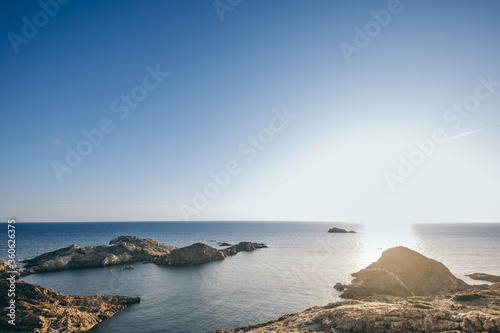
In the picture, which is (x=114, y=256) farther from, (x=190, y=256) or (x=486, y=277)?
(x=486, y=277)

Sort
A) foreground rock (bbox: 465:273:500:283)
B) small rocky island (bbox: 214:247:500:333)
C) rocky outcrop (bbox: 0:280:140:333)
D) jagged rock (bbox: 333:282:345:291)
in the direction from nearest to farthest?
small rocky island (bbox: 214:247:500:333)
rocky outcrop (bbox: 0:280:140:333)
jagged rock (bbox: 333:282:345:291)
foreground rock (bbox: 465:273:500:283)

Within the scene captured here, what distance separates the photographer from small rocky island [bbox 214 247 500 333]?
21.0 meters

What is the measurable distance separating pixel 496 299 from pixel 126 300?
6678 cm

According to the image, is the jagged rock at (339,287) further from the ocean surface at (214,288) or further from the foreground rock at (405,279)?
the ocean surface at (214,288)

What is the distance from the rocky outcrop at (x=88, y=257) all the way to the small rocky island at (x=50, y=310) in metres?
46.5

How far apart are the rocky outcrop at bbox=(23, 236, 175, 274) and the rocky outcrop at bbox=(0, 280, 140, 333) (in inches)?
1830

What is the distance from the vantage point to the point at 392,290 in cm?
4706

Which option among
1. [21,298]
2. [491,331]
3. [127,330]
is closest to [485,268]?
[491,331]

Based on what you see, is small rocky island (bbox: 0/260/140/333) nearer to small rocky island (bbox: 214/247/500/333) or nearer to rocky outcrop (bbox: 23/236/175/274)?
small rocky island (bbox: 214/247/500/333)

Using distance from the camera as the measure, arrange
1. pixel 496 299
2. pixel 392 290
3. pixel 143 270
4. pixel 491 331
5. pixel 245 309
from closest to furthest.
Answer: pixel 491 331, pixel 496 299, pixel 245 309, pixel 392 290, pixel 143 270

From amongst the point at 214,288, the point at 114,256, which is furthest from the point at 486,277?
the point at 114,256

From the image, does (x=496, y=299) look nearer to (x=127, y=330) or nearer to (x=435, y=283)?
(x=435, y=283)

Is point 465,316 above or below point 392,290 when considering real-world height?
above

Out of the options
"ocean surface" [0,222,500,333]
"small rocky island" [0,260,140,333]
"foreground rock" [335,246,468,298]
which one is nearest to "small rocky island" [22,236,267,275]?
"ocean surface" [0,222,500,333]
